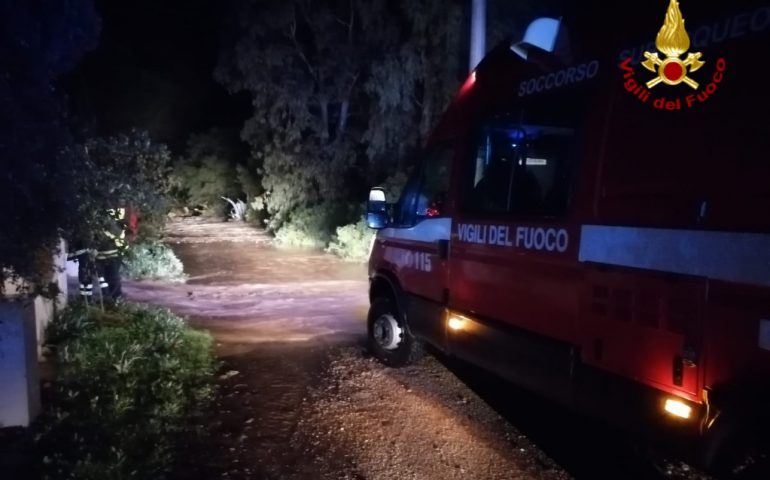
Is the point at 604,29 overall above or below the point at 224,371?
above

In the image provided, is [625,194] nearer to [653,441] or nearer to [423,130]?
[653,441]

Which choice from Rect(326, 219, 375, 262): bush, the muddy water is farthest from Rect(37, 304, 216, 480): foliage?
Rect(326, 219, 375, 262): bush

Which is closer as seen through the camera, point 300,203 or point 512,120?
point 512,120

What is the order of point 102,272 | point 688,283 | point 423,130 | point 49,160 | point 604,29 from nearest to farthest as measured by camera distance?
1. point 688,283
2. point 604,29
3. point 49,160
4. point 102,272
5. point 423,130

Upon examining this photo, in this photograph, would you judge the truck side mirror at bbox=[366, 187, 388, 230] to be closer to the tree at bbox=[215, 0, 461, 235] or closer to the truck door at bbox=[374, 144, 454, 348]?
the truck door at bbox=[374, 144, 454, 348]

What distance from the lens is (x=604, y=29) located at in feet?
12.9

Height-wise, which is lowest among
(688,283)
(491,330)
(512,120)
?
(491,330)

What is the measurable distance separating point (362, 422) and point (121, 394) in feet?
6.62

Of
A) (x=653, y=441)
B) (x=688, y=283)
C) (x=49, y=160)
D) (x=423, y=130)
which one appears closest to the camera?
(x=688, y=283)

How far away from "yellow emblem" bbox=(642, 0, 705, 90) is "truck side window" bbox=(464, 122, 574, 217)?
0.72m

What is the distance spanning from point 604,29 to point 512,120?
101cm

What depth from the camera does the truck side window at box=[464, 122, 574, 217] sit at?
4.23 metres

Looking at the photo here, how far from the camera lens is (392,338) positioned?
6625 millimetres

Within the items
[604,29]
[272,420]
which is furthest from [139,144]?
[604,29]
